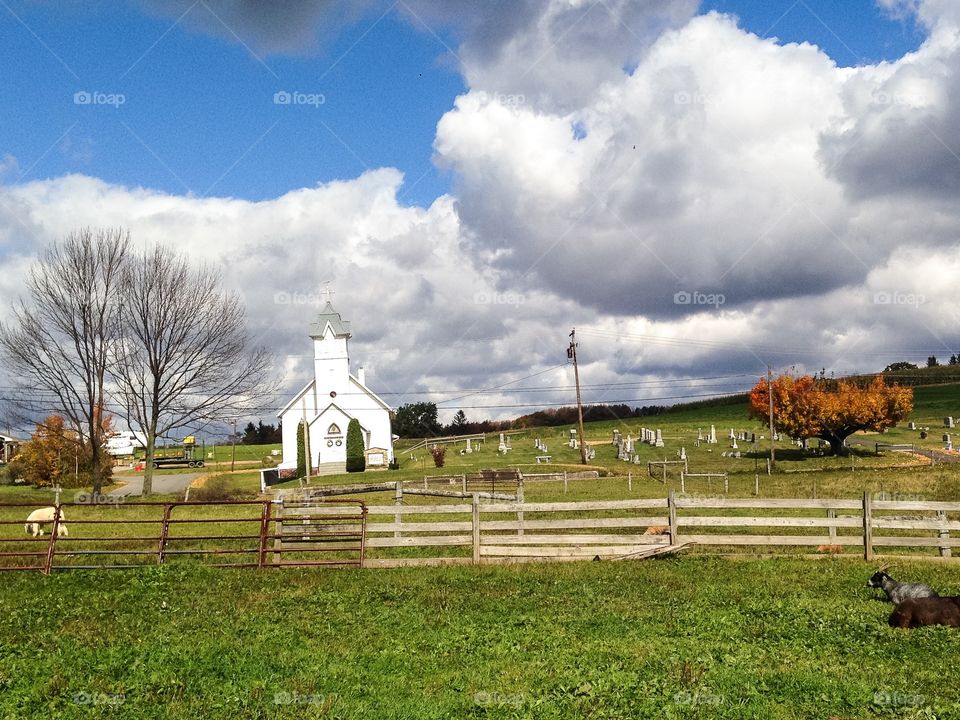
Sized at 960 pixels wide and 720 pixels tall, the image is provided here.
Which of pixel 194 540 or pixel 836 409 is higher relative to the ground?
pixel 836 409

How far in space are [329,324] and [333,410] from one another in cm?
887

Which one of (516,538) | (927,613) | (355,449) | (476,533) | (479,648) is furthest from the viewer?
(355,449)

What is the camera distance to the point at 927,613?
1088 cm

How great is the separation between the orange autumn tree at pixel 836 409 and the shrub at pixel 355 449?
36838 mm

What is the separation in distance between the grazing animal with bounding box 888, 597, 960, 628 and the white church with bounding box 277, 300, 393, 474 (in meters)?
61.5

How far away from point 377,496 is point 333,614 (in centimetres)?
3121

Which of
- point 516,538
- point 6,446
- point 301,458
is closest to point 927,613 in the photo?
point 516,538

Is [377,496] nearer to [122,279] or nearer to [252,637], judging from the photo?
[122,279]

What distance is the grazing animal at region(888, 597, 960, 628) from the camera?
10781 millimetres

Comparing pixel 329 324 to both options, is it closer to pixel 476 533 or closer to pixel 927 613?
pixel 476 533

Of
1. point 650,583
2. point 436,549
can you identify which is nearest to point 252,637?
point 650,583

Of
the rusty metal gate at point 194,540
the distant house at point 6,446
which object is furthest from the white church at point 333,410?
the distant house at point 6,446

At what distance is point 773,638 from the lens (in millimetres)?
10586

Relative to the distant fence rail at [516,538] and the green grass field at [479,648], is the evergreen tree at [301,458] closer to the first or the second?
the distant fence rail at [516,538]
